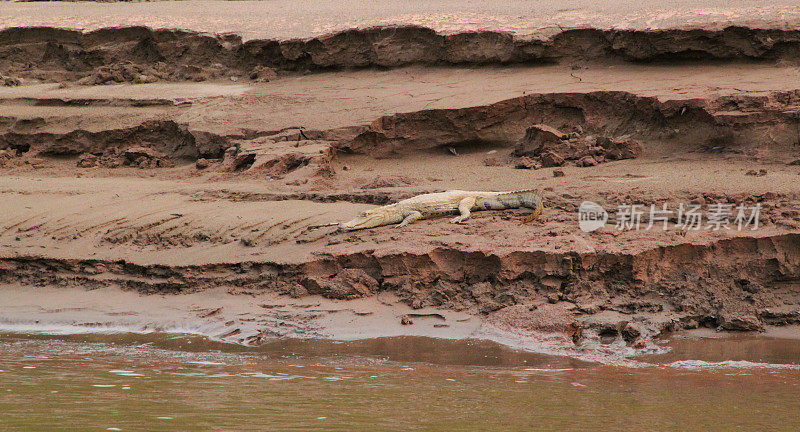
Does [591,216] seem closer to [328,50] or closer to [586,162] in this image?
[586,162]

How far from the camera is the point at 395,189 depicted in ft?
26.6

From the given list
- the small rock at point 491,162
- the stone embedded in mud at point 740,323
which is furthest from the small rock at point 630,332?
the small rock at point 491,162

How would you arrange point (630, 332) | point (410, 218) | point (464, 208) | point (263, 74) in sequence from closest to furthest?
point (630, 332) < point (410, 218) < point (464, 208) < point (263, 74)

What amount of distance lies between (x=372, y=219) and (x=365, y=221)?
7 centimetres

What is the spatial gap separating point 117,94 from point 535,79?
547 centimetres

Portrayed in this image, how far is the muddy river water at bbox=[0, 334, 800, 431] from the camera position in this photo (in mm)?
4180

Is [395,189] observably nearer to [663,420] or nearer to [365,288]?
[365,288]

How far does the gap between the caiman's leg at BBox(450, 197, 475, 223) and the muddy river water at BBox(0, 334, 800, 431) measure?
62.6 inches

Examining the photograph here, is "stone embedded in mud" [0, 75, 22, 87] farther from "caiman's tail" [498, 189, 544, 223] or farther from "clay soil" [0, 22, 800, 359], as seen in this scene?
"caiman's tail" [498, 189, 544, 223]

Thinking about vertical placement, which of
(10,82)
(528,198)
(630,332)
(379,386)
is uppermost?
(10,82)

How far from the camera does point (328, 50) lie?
Result: 11.1 meters

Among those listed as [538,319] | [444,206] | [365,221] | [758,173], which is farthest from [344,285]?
[758,173]

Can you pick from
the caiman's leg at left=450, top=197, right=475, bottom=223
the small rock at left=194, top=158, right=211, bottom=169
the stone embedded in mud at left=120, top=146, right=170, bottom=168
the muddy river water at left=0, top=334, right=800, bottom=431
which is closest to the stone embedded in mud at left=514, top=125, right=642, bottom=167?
the caiman's leg at left=450, top=197, right=475, bottom=223

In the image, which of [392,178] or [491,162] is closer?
[392,178]
